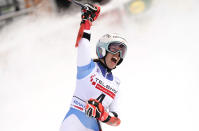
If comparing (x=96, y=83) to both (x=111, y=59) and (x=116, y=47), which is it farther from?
(x=116, y=47)

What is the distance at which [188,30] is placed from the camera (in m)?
9.45

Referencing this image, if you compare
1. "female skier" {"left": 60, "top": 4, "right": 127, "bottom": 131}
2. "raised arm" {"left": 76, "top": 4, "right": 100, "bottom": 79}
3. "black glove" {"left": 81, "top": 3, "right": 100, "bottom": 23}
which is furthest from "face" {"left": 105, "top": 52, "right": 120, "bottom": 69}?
"black glove" {"left": 81, "top": 3, "right": 100, "bottom": 23}

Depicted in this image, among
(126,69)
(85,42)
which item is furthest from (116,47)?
(126,69)

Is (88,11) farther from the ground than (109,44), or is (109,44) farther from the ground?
(88,11)

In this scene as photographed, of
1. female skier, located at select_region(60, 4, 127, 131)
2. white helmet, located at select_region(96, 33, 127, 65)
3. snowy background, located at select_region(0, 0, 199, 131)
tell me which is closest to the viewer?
female skier, located at select_region(60, 4, 127, 131)

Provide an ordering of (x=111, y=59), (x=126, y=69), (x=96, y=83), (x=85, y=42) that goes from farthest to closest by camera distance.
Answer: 1. (x=126, y=69)
2. (x=111, y=59)
3. (x=96, y=83)
4. (x=85, y=42)

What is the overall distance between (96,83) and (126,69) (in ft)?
16.1

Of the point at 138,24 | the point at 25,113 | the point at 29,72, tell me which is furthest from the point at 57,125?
the point at 138,24

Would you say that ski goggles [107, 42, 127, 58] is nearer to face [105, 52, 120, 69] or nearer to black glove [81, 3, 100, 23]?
face [105, 52, 120, 69]

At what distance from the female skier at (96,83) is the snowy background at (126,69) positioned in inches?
61.1

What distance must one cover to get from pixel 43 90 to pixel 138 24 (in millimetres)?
4309

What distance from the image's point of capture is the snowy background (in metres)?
6.10

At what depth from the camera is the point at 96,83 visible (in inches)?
121

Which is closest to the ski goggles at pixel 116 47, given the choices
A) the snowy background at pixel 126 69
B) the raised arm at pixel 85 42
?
the raised arm at pixel 85 42
